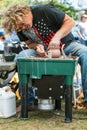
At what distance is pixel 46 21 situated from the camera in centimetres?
478

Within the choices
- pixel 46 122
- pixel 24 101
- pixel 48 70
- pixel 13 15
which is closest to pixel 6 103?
pixel 24 101

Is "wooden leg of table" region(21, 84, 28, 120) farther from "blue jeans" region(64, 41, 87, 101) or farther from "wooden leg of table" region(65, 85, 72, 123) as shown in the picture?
"blue jeans" region(64, 41, 87, 101)

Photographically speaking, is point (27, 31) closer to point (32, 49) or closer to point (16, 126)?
point (32, 49)

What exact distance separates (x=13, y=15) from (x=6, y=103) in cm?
105

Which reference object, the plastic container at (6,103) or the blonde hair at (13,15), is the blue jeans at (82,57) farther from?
the plastic container at (6,103)

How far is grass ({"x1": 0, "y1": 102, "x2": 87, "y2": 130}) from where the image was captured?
14.1ft

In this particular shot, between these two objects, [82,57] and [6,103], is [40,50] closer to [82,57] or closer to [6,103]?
A: [82,57]

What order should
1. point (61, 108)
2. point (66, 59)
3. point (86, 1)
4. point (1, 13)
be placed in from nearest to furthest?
point (66, 59) → point (1, 13) → point (61, 108) → point (86, 1)

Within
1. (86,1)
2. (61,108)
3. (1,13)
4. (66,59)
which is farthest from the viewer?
(86,1)

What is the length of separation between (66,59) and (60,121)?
0.75m

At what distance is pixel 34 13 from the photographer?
4734 millimetres

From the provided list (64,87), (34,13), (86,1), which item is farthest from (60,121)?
(86,1)

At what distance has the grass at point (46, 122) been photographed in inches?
169

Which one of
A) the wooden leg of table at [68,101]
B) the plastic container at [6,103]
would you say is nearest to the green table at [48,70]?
the wooden leg of table at [68,101]
